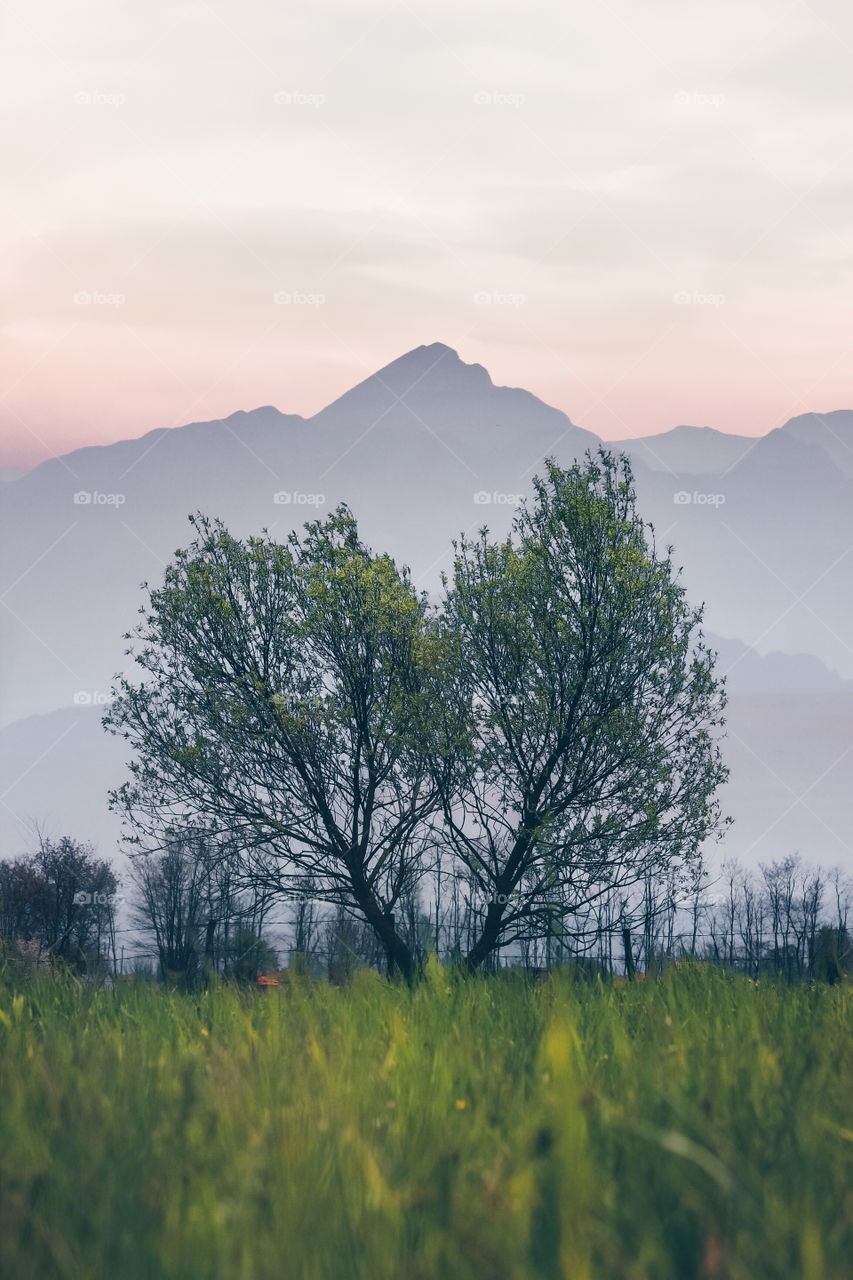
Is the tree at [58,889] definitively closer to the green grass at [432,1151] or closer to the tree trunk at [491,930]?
the tree trunk at [491,930]

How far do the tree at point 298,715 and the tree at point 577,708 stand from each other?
137cm

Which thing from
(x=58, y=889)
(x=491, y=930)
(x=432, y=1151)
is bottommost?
(x=58, y=889)

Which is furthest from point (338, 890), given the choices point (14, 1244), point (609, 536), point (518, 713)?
point (14, 1244)

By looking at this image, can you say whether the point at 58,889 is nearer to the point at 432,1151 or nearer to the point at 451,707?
the point at 451,707

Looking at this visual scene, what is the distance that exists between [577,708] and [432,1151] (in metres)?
21.2

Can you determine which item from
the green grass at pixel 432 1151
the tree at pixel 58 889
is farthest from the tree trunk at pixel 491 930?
the tree at pixel 58 889

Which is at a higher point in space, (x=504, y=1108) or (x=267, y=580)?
(x=267, y=580)

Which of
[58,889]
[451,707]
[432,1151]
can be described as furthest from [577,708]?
[58,889]

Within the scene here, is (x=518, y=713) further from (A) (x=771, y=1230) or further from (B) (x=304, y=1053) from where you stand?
(A) (x=771, y=1230)

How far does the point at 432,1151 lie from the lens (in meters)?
3.64

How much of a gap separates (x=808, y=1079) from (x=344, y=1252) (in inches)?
95.0

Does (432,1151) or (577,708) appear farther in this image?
(577,708)

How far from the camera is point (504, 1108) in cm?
418

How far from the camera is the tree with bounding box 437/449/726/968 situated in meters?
24.2
